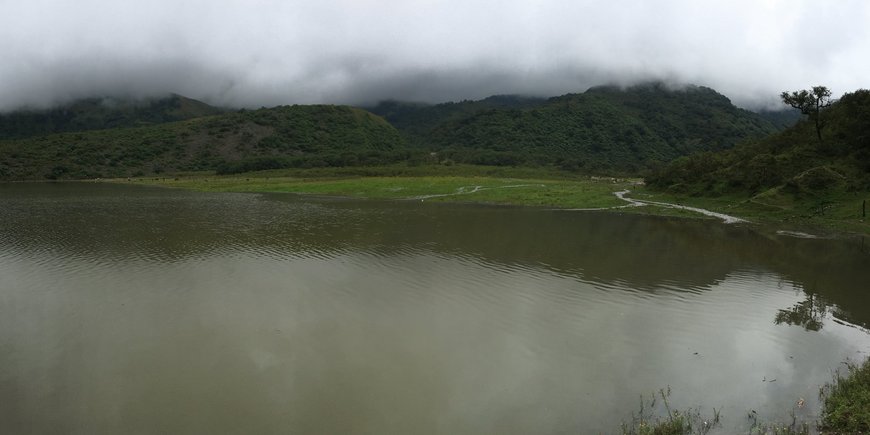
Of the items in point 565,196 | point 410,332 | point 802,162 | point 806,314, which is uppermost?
point 802,162

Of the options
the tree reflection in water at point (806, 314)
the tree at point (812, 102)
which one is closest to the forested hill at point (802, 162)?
the tree at point (812, 102)

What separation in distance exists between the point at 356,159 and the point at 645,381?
162m

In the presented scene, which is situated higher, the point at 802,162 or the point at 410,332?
the point at 802,162

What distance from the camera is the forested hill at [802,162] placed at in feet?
165

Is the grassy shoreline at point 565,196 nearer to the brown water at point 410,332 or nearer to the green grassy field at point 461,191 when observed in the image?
the green grassy field at point 461,191

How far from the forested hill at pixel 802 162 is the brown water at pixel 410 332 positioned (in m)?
19.2

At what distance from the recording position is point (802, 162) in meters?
56.4

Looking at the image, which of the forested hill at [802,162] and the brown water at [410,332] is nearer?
the brown water at [410,332]

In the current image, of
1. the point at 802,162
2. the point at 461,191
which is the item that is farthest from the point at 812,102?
the point at 461,191

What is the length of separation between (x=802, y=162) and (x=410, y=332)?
60.4 metres

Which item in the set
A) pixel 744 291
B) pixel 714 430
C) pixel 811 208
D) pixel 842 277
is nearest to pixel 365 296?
pixel 714 430

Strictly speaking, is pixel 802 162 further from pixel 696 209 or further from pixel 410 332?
pixel 410 332

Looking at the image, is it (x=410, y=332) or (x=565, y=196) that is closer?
(x=410, y=332)

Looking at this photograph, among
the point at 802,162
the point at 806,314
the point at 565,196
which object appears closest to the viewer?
the point at 806,314
